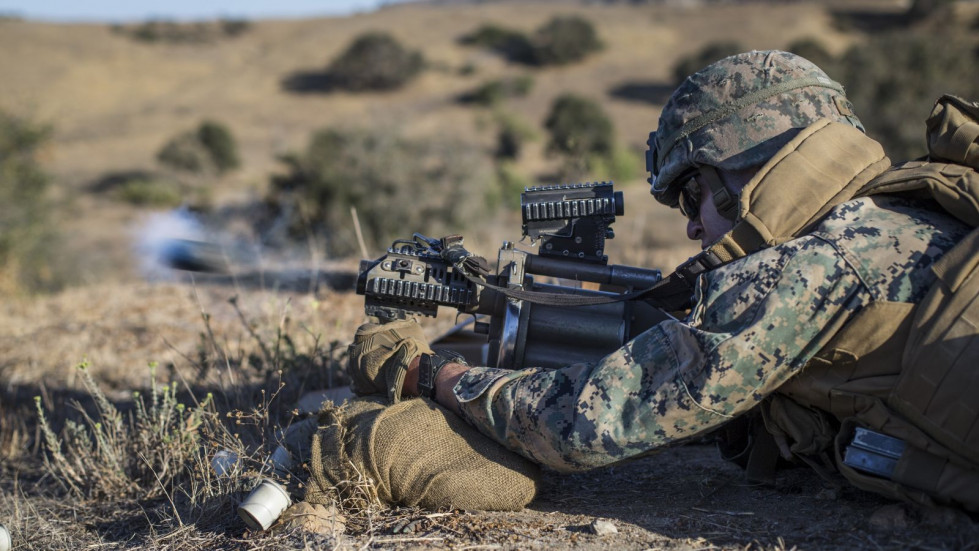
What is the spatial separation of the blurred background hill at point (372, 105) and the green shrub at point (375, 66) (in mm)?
114

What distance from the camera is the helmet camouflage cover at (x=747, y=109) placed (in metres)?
2.65

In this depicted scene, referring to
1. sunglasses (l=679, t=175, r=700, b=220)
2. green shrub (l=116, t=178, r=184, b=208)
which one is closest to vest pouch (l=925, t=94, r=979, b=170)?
sunglasses (l=679, t=175, r=700, b=220)

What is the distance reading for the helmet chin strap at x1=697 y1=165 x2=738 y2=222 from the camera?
271cm

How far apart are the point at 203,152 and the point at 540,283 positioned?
83.1ft

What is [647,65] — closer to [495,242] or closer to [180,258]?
[495,242]

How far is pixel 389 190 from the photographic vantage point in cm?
1213

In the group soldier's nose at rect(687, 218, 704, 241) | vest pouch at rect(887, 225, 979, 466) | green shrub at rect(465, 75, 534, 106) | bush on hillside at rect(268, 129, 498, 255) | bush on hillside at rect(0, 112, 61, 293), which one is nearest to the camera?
vest pouch at rect(887, 225, 979, 466)

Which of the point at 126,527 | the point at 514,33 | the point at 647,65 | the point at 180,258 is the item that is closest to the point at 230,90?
the point at 514,33

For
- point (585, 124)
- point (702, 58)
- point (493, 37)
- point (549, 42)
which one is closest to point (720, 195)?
point (585, 124)

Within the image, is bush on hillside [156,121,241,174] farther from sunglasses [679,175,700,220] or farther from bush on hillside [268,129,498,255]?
sunglasses [679,175,700,220]

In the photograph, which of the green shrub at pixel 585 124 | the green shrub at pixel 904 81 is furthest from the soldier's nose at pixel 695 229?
the green shrub at pixel 585 124

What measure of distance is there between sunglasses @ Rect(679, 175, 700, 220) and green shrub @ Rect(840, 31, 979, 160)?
509 inches

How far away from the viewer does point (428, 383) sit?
2.85 m

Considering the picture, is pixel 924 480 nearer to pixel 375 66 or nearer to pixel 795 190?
pixel 795 190
